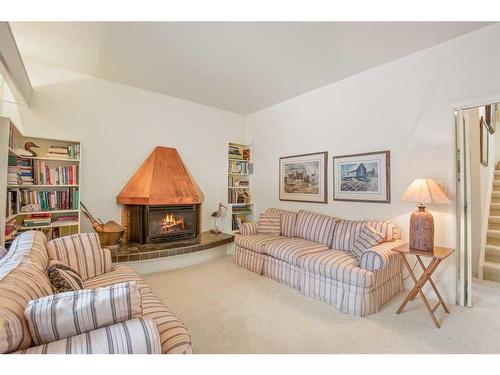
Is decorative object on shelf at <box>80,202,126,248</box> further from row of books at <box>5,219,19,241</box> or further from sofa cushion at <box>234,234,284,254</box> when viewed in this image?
sofa cushion at <box>234,234,284,254</box>

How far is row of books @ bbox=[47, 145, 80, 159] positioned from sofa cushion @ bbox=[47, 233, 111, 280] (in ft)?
5.12

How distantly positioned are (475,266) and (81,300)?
4555mm

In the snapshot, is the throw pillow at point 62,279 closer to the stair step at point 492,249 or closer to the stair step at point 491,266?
the stair step at point 491,266

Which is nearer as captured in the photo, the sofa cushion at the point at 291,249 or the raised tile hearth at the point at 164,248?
the sofa cushion at the point at 291,249

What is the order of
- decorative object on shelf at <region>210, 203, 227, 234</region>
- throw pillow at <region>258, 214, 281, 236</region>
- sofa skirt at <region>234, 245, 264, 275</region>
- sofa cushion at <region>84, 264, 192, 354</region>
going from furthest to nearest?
decorative object on shelf at <region>210, 203, 227, 234</region> < throw pillow at <region>258, 214, 281, 236</region> < sofa skirt at <region>234, 245, 264, 275</region> < sofa cushion at <region>84, 264, 192, 354</region>

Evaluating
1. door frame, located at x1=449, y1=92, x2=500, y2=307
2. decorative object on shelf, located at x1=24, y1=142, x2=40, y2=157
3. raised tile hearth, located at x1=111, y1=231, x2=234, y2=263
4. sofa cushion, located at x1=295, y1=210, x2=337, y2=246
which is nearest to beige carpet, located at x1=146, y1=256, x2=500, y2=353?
door frame, located at x1=449, y1=92, x2=500, y2=307

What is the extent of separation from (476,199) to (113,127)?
554cm

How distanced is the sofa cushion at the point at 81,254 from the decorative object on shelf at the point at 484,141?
5253mm

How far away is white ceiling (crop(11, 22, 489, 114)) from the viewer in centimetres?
236

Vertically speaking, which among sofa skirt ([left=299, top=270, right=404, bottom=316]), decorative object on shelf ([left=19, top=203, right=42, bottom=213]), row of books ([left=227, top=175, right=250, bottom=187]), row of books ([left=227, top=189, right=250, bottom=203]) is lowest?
sofa skirt ([left=299, top=270, right=404, bottom=316])

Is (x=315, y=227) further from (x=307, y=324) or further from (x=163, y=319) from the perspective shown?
(x=163, y=319)

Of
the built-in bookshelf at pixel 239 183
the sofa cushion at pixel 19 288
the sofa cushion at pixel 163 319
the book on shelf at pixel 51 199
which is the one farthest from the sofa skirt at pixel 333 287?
the book on shelf at pixel 51 199

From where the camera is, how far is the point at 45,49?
110 inches

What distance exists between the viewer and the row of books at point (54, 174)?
10.0 ft
